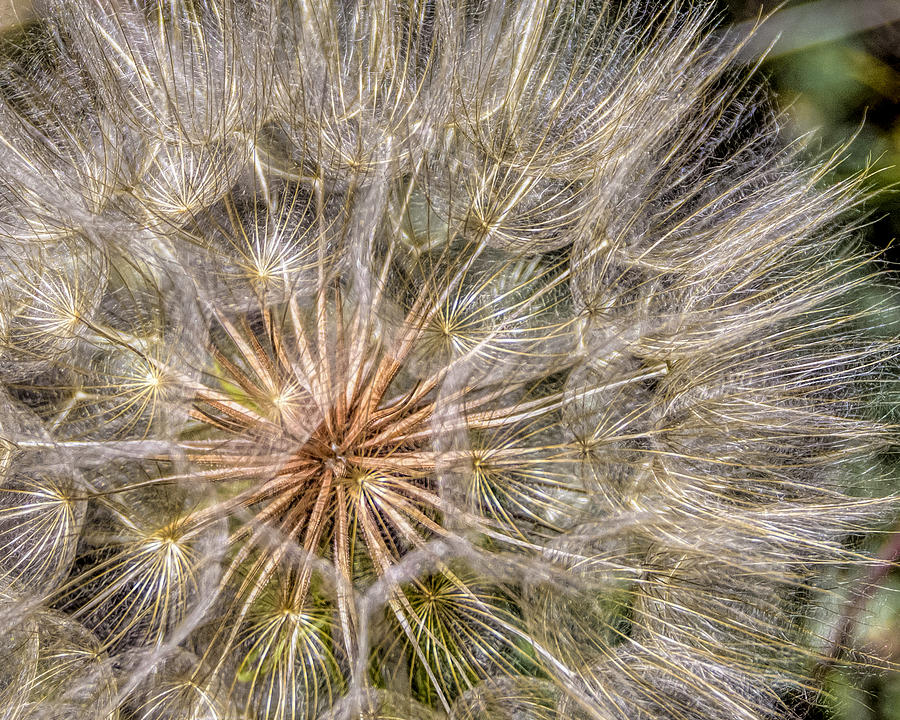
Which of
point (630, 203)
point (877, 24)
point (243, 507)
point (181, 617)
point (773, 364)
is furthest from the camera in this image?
point (877, 24)

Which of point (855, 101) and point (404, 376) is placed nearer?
point (404, 376)

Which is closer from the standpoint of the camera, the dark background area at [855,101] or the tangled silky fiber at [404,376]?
the tangled silky fiber at [404,376]

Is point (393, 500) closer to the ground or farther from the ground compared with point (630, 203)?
closer to the ground

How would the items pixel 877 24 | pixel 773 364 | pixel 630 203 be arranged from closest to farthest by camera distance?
pixel 630 203
pixel 773 364
pixel 877 24

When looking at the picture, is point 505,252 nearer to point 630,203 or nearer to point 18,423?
point 630,203

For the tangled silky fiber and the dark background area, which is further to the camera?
the dark background area

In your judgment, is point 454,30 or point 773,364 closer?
point 454,30

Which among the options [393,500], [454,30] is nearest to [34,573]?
[393,500]

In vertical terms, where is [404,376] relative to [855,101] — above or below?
below
